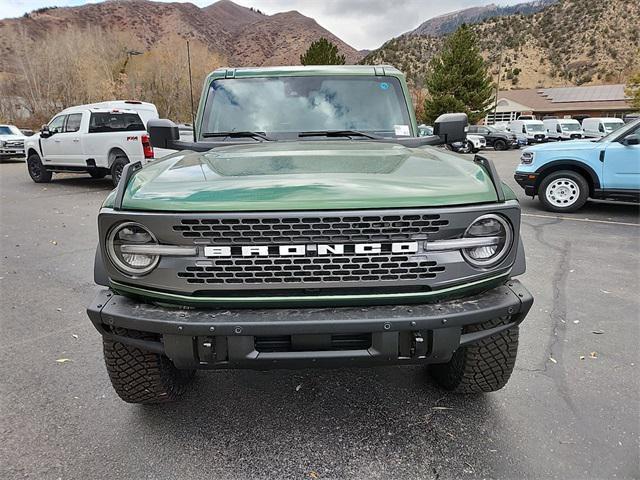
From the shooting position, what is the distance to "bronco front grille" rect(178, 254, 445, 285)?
1976 mm

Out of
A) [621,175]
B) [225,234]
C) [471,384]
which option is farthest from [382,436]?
[621,175]

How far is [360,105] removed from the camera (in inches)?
142

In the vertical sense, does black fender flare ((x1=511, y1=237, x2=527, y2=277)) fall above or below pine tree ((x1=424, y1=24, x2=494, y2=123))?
below

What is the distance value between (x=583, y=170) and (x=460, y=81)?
1491 inches

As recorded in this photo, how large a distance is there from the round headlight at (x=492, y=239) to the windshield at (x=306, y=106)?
1561 millimetres

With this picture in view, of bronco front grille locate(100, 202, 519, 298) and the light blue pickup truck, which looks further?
the light blue pickup truck

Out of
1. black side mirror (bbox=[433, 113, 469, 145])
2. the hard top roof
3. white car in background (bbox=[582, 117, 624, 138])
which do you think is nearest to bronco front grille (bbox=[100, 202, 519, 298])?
black side mirror (bbox=[433, 113, 469, 145])

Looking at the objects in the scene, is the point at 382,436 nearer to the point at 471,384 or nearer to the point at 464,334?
the point at 471,384

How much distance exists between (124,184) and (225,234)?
635 millimetres

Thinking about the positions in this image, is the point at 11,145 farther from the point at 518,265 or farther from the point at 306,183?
the point at 518,265

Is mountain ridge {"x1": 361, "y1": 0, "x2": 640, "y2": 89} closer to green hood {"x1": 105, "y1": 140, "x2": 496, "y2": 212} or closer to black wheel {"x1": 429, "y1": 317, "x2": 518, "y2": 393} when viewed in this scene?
green hood {"x1": 105, "y1": 140, "x2": 496, "y2": 212}

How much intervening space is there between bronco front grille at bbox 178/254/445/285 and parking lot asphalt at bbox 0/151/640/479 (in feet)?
3.15

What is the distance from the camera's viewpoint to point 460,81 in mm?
42625

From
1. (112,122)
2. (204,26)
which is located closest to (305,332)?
(112,122)
